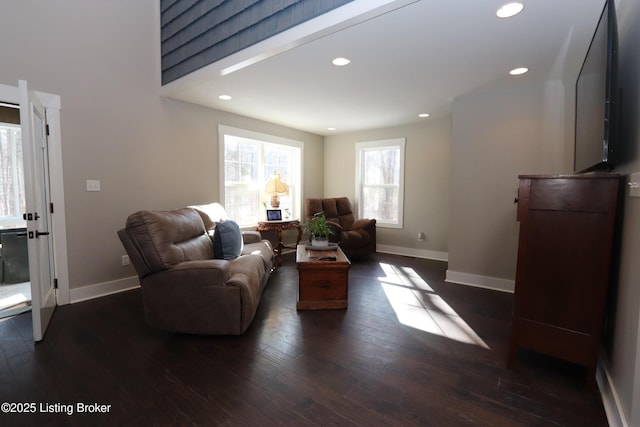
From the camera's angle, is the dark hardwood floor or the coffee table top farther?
the coffee table top

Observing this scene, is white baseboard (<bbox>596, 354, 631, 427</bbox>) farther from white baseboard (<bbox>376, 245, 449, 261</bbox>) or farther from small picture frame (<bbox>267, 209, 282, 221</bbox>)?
small picture frame (<bbox>267, 209, 282, 221</bbox>)

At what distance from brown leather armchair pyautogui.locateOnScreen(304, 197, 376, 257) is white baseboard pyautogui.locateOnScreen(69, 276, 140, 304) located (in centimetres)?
267

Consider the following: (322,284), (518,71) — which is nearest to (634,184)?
(518,71)

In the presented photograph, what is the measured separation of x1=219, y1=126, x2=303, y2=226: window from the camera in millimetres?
4500

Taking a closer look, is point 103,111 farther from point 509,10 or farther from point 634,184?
point 634,184

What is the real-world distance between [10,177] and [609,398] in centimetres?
700

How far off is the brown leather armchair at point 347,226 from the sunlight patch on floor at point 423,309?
0.89m

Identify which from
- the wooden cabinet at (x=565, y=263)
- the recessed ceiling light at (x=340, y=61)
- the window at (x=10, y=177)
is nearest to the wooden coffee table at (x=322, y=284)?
the wooden cabinet at (x=565, y=263)

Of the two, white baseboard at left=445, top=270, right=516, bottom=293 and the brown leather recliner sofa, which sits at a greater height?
the brown leather recliner sofa

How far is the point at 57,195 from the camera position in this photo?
9.24 feet

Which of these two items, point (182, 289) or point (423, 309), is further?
point (423, 309)

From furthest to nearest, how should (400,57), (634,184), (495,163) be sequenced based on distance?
(495,163) → (400,57) → (634,184)

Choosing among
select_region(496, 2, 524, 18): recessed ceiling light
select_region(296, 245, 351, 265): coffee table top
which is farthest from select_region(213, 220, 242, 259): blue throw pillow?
select_region(496, 2, 524, 18): recessed ceiling light

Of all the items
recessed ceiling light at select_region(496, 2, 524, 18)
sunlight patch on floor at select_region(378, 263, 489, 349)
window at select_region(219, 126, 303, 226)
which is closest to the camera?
recessed ceiling light at select_region(496, 2, 524, 18)
